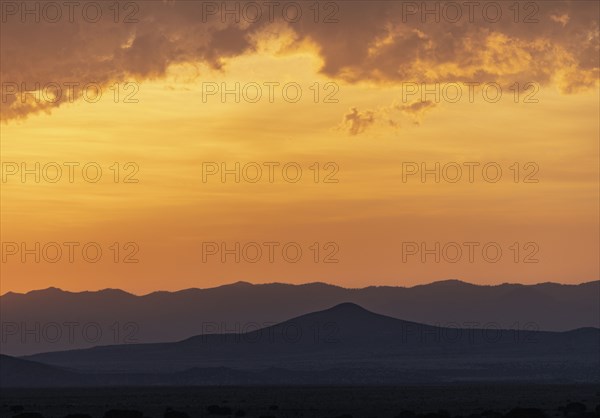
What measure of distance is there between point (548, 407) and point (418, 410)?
10755 millimetres

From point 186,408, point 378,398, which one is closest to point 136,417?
point 186,408

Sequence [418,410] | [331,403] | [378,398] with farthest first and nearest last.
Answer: [378,398], [331,403], [418,410]

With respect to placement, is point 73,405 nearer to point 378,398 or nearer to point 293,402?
point 293,402

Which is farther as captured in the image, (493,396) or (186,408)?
(493,396)

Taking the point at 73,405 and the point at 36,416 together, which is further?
the point at 73,405

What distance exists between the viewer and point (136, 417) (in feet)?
275

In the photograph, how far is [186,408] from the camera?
102750 millimetres

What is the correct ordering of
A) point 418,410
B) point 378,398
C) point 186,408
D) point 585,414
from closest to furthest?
point 585,414, point 418,410, point 186,408, point 378,398

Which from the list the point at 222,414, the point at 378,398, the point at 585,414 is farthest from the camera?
the point at 378,398

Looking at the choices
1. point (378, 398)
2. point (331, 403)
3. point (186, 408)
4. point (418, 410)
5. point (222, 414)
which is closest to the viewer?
point (222, 414)

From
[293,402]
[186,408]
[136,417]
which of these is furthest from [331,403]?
[136,417]

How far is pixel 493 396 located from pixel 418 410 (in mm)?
33515

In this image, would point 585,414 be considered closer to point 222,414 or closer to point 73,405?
point 222,414

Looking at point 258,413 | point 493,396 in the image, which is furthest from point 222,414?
point 493,396
